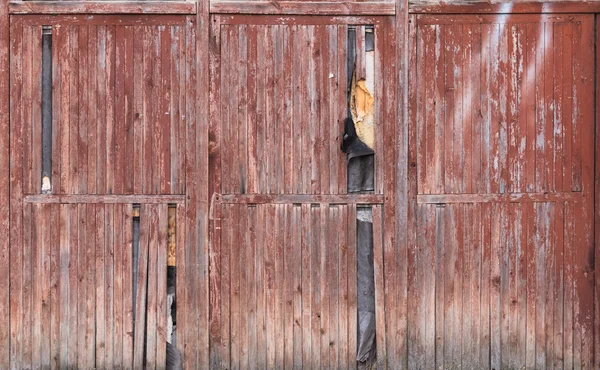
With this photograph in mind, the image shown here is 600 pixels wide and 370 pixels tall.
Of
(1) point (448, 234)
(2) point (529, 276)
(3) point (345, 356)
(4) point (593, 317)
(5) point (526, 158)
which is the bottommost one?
(3) point (345, 356)

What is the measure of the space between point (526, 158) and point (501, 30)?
98 centimetres

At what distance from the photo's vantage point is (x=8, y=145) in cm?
417

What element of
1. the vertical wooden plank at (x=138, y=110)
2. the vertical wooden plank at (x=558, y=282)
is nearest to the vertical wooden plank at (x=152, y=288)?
the vertical wooden plank at (x=138, y=110)

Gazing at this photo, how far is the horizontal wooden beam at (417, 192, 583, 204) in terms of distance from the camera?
4.22 metres

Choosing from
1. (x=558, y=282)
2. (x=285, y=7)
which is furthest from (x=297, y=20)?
(x=558, y=282)

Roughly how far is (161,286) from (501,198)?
265 cm

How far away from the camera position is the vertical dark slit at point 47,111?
4.19 m

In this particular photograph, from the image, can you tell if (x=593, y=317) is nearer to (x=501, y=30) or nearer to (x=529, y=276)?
(x=529, y=276)

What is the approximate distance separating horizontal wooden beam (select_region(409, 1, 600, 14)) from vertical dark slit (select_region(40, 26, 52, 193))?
275cm

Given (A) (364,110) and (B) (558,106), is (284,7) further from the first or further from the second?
(B) (558,106)

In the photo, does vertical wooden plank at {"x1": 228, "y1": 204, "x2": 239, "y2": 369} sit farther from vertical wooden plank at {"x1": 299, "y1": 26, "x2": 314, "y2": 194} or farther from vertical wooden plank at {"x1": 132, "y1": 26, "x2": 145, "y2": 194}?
vertical wooden plank at {"x1": 132, "y1": 26, "x2": 145, "y2": 194}

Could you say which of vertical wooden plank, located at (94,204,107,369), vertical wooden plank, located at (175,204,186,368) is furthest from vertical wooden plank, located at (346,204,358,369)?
vertical wooden plank, located at (94,204,107,369)

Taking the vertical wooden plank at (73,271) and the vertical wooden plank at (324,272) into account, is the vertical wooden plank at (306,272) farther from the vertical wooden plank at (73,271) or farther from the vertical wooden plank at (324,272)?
the vertical wooden plank at (73,271)

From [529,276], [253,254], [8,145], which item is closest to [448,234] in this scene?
[529,276]
